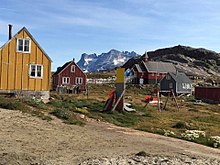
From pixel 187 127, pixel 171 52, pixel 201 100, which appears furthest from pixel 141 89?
pixel 171 52


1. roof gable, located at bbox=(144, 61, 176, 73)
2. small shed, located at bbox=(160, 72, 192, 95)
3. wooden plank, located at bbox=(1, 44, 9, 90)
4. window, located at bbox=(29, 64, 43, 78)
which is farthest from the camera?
roof gable, located at bbox=(144, 61, 176, 73)

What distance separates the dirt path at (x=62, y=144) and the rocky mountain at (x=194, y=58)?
367 ft

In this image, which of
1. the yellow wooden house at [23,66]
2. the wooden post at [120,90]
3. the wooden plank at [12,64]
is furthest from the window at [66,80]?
the wooden post at [120,90]

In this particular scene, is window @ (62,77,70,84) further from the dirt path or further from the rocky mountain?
the rocky mountain

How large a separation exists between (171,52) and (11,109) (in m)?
152

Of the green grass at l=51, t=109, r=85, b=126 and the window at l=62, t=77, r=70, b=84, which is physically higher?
the window at l=62, t=77, r=70, b=84

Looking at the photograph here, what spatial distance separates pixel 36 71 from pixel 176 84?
47.7 meters

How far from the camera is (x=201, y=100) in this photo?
64.9m

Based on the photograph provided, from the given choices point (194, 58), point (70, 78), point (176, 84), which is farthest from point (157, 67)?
point (194, 58)

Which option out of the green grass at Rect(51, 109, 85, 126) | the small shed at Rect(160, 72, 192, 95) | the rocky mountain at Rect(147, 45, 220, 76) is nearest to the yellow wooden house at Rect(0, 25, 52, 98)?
the green grass at Rect(51, 109, 85, 126)

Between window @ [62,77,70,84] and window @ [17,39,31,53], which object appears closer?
window @ [17,39,31,53]

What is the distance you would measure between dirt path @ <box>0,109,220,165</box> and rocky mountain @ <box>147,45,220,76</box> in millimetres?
111762

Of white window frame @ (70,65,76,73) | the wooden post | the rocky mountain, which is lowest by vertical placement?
the wooden post

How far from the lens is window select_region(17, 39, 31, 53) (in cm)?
3291
